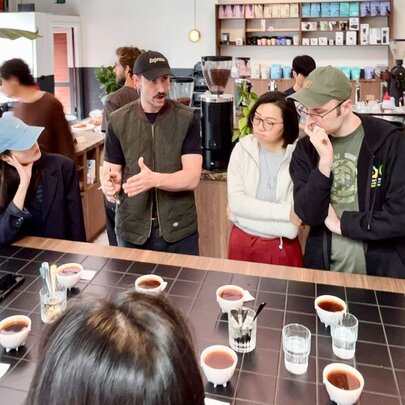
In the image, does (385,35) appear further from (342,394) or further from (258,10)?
(342,394)

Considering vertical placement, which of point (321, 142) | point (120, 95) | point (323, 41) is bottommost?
point (321, 142)

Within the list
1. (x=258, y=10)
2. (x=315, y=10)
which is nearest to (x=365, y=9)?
(x=315, y=10)

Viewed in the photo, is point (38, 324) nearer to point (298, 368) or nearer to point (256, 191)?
point (298, 368)

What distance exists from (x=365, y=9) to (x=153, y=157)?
6366 millimetres

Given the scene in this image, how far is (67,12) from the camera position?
345 inches

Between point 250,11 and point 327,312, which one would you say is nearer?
point 327,312

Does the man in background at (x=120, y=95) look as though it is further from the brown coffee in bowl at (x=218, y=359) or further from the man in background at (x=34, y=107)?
the brown coffee in bowl at (x=218, y=359)

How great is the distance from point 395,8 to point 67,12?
519 cm

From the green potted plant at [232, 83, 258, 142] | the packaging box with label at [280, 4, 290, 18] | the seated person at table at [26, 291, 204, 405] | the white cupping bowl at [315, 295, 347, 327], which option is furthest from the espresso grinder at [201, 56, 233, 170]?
the packaging box with label at [280, 4, 290, 18]

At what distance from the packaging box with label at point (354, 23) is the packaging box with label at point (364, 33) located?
0.28 ft

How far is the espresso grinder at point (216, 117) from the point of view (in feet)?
10.4

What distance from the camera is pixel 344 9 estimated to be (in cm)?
773

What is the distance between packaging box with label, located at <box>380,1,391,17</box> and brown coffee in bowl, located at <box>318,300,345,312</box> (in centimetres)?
706

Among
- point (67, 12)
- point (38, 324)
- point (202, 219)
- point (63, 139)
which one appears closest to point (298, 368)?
point (38, 324)
